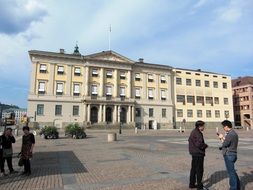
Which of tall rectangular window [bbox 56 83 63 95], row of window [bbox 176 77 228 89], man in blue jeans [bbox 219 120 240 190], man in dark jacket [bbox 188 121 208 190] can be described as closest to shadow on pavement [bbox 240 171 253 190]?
man in blue jeans [bbox 219 120 240 190]

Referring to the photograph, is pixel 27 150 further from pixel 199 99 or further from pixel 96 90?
pixel 199 99

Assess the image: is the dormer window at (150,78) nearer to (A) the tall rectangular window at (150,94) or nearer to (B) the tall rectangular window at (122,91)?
(A) the tall rectangular window at (150,94)

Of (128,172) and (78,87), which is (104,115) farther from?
(128,172)

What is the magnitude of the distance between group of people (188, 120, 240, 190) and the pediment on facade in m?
51.8

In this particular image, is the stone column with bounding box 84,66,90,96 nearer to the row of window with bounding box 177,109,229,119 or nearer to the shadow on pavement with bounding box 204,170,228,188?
the row of window with bounding box 177,109,229,119

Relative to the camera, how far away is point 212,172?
30.8ft

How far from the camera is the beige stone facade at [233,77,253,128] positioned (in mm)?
81000

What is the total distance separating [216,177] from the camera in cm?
856

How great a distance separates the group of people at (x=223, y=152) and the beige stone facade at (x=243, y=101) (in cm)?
8040

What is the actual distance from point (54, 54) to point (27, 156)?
48821mm

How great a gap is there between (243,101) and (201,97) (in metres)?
22.5

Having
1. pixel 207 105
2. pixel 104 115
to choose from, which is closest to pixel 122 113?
pixel 104 115

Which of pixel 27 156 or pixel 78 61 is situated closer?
pixel 27 156

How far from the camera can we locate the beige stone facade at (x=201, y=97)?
219ft
